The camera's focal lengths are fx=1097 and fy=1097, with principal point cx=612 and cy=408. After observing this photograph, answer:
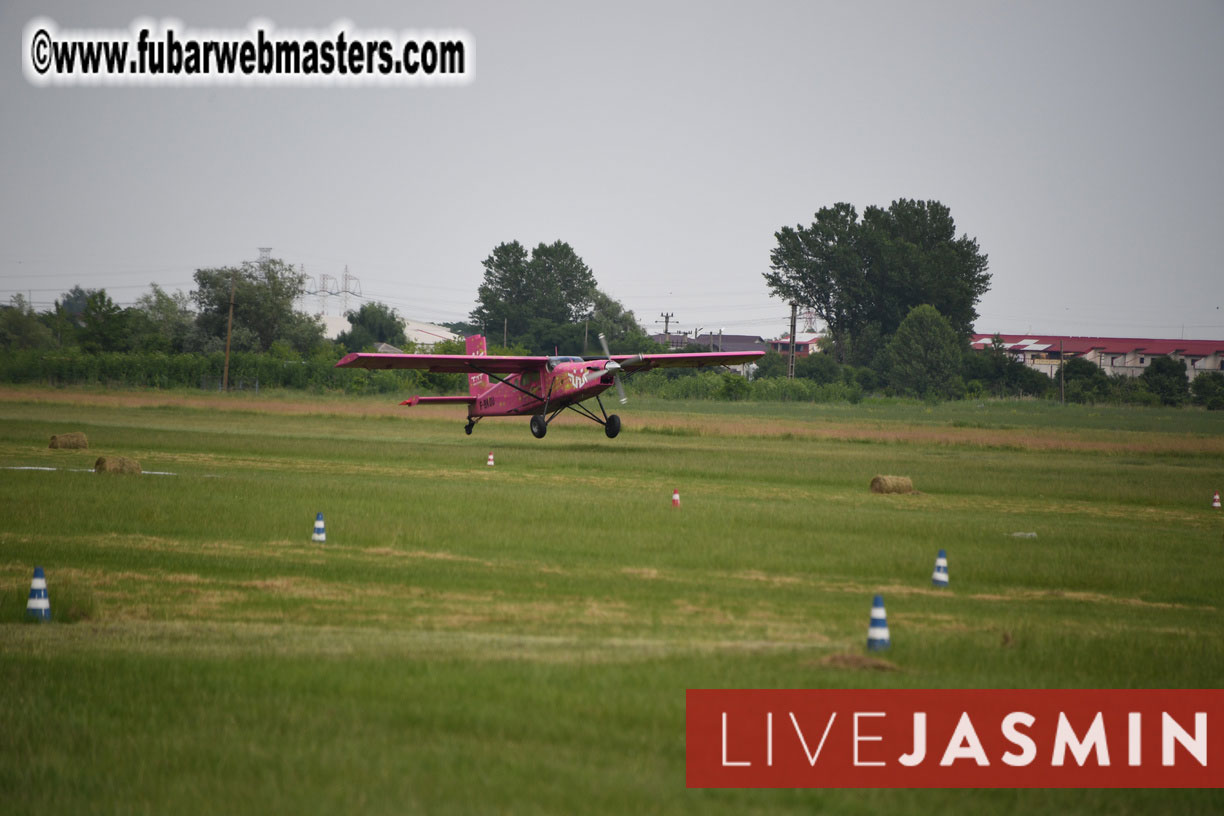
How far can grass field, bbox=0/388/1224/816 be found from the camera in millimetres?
7215

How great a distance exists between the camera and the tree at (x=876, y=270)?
401ft

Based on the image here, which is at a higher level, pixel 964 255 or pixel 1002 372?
pixel 964 255

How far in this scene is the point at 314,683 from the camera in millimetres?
9289

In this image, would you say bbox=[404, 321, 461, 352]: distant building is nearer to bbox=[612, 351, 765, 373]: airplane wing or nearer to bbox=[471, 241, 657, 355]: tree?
bbox=[471, 241, 657, 355]: tree

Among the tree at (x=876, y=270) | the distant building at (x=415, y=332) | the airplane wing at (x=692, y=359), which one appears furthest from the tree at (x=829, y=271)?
the airplane wing at (x=692, y=359)

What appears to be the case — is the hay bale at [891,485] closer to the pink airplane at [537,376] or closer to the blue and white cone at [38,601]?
the pink airplane at [537,376]

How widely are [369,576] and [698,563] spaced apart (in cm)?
475

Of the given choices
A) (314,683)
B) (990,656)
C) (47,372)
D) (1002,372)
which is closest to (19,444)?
(314,683)

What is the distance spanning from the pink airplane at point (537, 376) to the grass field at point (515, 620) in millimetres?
8853

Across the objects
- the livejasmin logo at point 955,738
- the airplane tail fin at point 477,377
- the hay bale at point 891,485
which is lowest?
the livejasmin logo at point 955,738

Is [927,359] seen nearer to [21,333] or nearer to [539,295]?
[539,295]

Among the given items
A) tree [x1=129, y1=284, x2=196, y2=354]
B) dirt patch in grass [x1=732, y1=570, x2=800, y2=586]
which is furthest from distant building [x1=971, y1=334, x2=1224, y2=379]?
dirt patch in grass [x1=732, y1=570, x2=800, y2=586]

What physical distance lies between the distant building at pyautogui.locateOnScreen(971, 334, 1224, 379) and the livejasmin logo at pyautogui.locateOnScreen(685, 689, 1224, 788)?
497 ft

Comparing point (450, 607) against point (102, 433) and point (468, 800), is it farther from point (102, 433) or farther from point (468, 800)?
point (102, 433)
